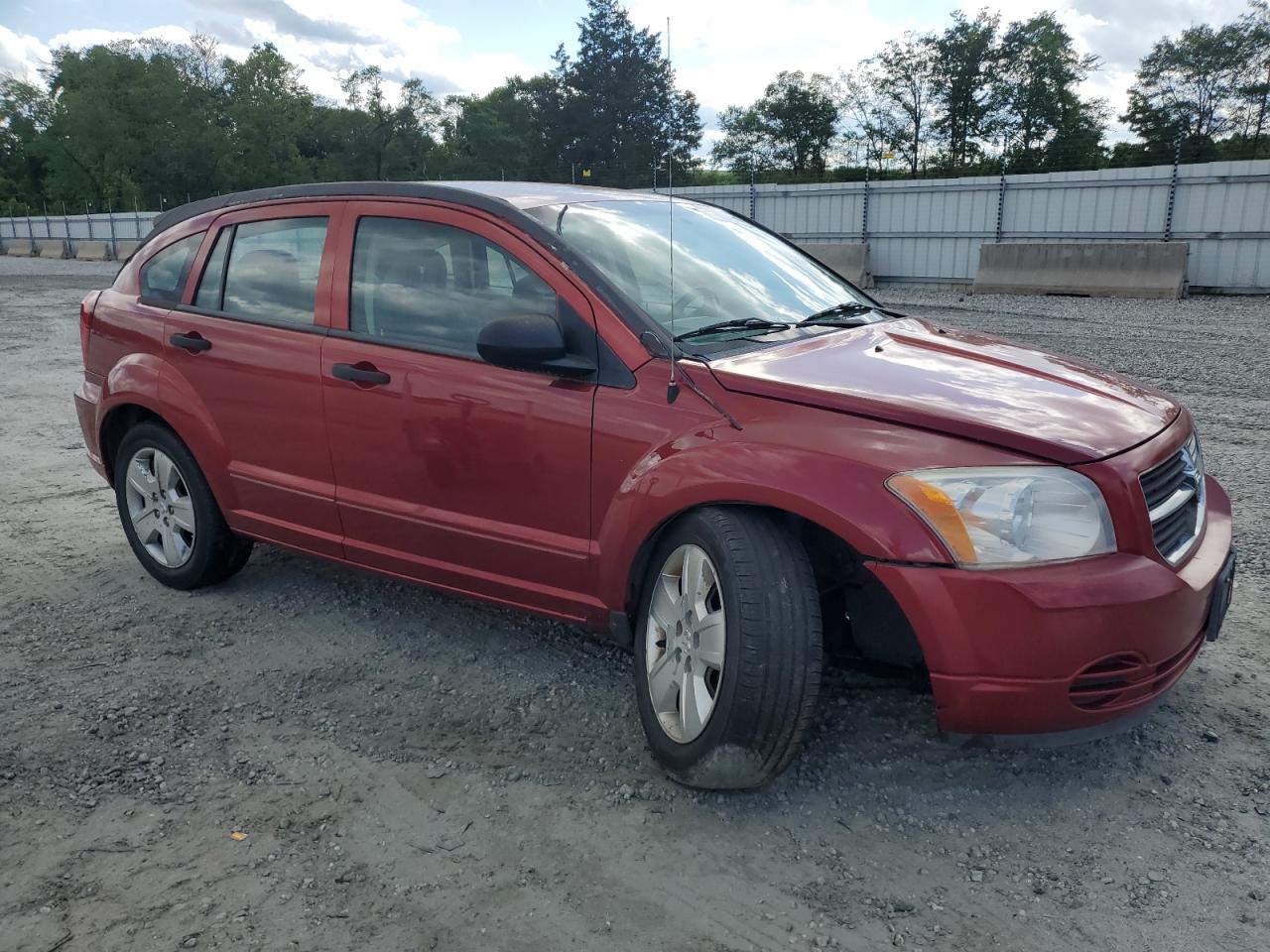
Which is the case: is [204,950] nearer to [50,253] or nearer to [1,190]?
[50,253]

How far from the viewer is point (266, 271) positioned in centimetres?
402

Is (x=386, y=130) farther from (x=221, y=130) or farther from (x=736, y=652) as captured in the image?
(x=736, y=652)

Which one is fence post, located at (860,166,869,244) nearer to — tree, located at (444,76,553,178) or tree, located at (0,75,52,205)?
tree, located at (444,76,553,178)

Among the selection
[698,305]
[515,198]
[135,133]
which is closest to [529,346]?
[698,305]

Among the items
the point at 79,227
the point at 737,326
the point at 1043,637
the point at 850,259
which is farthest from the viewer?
the point at 79,227

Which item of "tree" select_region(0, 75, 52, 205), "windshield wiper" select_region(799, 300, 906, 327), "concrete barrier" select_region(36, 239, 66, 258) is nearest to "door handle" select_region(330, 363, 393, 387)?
"windshield wiper" select_region(799, 300, 906, 327)

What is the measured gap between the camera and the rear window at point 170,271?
4336 mm

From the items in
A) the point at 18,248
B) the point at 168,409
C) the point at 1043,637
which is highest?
the point at 168,409

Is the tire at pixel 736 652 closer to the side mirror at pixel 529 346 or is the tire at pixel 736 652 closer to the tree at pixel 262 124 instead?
the side mirror at pixel 529 346

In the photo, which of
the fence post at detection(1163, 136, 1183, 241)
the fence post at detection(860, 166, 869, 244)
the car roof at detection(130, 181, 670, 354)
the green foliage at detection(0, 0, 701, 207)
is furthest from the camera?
the green foliage at detection(0, 0, 701, 207)

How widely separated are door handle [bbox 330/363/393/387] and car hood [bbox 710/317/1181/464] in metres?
1.26

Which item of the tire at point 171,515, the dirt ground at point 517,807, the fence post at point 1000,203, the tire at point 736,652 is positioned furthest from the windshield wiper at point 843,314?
the fence post at point 1000,203

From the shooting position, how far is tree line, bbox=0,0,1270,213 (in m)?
29.3

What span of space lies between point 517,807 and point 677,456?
1.08 m
